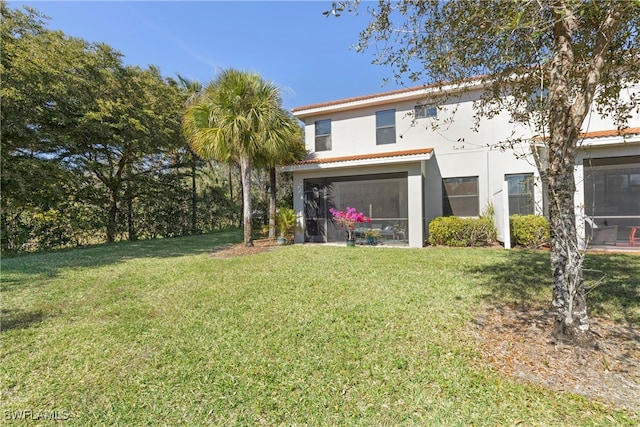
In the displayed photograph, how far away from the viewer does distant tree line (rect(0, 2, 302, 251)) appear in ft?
36.8

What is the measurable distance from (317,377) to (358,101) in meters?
12.2

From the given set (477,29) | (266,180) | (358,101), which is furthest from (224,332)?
(266,180)

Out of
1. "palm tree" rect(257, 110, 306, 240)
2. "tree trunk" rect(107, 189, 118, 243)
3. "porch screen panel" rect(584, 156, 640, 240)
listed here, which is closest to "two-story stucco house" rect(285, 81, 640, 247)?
"porch screen panel" rect(584, 156, 640, 240)

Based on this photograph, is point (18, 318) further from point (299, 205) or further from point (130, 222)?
point (130, 222)

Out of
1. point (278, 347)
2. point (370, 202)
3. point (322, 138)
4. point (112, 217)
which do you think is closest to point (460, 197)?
point (370, 202)

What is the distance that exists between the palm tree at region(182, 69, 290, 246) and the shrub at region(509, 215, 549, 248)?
903 centimetres

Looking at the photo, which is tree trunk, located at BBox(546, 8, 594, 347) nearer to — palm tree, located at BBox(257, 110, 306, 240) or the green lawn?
the green lawn

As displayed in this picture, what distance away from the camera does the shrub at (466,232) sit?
1080 centimetres

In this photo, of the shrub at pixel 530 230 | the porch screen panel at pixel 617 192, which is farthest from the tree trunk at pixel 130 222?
the porch screen panel at pixel 617 192

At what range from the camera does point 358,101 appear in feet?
42.8

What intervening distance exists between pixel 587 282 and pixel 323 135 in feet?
36.8

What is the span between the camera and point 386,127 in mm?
13133

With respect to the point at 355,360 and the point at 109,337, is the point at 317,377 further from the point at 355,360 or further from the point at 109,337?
the point at 109,337

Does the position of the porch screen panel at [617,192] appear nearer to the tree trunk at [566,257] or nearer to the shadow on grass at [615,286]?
the shadow on grass at [615,286]
